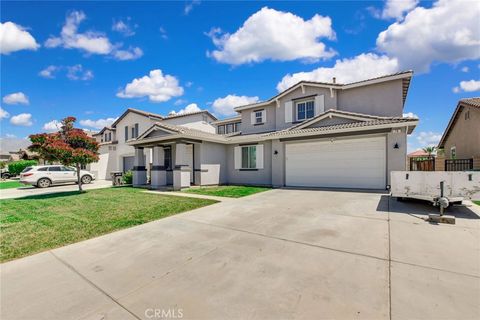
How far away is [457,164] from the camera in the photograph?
13.1 metres

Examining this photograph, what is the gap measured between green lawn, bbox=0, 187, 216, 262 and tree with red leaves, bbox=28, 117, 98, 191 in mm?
2676

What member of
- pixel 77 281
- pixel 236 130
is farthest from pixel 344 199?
pixel 236 130

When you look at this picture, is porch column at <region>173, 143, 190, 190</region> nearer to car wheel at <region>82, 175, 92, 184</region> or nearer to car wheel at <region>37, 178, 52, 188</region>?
car wheel at <region>82, 175, 92, 184</region>

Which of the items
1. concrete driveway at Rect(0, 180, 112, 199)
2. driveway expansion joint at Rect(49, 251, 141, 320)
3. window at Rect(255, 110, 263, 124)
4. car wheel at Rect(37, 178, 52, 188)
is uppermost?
window at Rect(255, 110, 263, 124)

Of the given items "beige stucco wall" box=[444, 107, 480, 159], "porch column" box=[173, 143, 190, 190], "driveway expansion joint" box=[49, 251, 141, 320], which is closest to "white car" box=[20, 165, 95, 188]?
"porch column" box=[173, 143, 190, 190]

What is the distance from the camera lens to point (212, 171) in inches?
570

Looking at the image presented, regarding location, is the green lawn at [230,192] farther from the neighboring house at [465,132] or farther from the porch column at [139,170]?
the neighboring house at [465,132]

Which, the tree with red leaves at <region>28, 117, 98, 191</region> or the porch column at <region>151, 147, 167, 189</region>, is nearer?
the tree with red leaves at <region>28, 117, 98, 191</region>

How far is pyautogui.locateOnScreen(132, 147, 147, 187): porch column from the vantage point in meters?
15.6

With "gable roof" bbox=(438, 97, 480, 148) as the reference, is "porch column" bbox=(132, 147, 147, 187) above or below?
below

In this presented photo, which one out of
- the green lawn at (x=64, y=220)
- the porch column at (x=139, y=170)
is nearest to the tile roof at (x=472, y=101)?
the green lawn at (x=64, y=220)

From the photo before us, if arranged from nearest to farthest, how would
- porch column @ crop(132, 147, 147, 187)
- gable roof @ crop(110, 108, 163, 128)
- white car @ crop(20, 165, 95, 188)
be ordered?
porch column @ crop(132, 147, 147, 187)
white car @ crop(20, 165, 95, 188)
gable roof @ crop(110, 108, 163, 128)

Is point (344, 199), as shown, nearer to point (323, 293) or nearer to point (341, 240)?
point (341, 240)

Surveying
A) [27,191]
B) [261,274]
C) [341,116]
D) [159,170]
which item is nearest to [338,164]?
[341,116]
